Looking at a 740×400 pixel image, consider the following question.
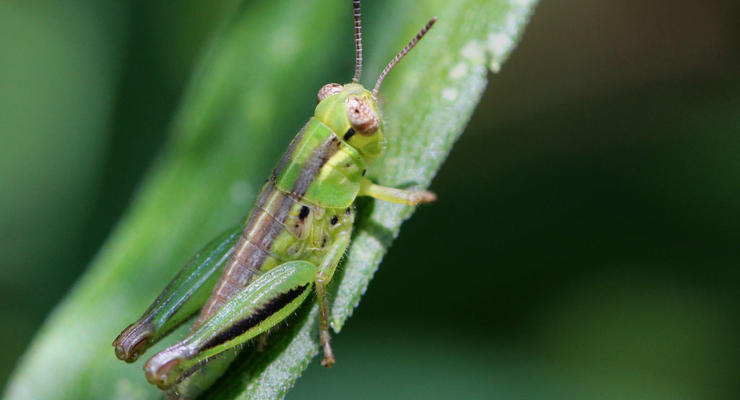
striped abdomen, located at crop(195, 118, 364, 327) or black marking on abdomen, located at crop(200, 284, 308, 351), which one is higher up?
striped abdomen, located at crop(195, 118, 364, 327)

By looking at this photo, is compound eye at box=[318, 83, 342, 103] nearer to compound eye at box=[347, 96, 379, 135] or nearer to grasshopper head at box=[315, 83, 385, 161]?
grasshopper head at box=[315, 83, 385, 161]

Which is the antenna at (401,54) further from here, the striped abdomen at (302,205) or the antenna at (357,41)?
the striped abdomen at (302,205)

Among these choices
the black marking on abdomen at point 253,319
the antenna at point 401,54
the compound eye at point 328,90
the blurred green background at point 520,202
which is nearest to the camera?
the black marking on abdomen at point 253,319

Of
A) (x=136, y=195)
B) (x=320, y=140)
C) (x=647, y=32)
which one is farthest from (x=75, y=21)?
(x=647, y=32)

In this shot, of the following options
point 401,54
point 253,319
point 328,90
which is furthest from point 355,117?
point 253,319

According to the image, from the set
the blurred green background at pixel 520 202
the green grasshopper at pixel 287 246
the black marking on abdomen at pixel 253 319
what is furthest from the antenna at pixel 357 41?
the black marking on abdomen at pixel 253 319

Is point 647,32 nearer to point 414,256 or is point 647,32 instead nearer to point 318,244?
point 414,256

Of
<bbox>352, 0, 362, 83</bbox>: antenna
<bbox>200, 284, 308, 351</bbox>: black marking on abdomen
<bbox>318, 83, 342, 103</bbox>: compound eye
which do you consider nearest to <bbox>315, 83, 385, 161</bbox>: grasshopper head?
<bbox>318, 83, 342, 103</bbox>: compound eye
